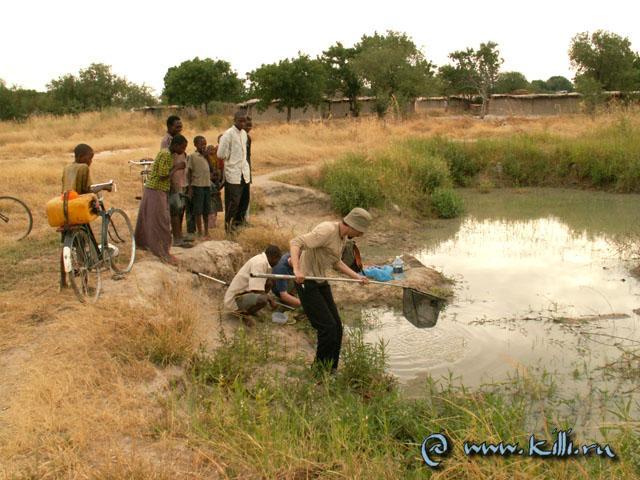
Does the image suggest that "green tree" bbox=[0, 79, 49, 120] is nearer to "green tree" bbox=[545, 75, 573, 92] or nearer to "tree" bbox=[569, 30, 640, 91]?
"tree" bbox=[569, 30, 640, 91]

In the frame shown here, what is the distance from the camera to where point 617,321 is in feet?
20.2

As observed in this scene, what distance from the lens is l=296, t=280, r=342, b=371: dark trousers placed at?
15.5 feet

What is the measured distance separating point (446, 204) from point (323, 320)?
7.54 meters

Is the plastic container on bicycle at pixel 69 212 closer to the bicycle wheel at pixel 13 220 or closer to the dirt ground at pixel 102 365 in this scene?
the dirt ground at pixel 102 365

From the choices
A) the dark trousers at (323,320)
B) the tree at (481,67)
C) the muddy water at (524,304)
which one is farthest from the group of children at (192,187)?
the tree at (481,67)

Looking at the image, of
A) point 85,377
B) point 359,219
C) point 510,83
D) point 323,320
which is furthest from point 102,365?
point 510,83

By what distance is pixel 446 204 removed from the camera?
38.8ft

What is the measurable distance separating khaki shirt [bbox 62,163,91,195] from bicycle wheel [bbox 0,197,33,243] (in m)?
2.57

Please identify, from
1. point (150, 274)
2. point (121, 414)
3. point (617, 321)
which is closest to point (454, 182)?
point (617, 321)

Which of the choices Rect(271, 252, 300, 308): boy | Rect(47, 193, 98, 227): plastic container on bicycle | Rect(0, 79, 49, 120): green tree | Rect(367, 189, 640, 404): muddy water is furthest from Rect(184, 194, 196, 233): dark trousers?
Rect(0, 79, 49, 120): green tree

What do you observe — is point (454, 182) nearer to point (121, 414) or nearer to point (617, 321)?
point (617, 321)

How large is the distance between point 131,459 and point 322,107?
97.6ft

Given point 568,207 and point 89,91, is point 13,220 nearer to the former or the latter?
point 568,207

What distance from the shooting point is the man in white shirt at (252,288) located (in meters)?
5.86
